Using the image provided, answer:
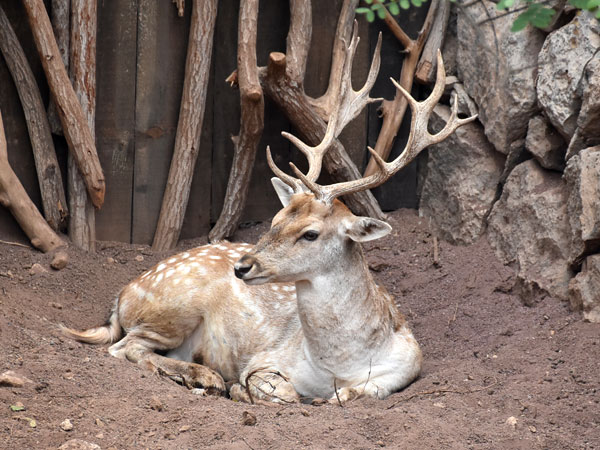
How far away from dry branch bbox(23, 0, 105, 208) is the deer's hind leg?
1473 millimetres

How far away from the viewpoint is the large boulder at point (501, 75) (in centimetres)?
634

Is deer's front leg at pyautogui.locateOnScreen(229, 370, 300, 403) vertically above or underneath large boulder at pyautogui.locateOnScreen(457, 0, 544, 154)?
underneath

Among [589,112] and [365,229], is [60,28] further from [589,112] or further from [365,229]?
[589,112]

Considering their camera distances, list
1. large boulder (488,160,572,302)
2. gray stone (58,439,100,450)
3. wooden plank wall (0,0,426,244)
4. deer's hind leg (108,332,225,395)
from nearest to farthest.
Answer: 1. gray stone (58,439,100,450)
2. deer's hind leg (108,332,225,395)
3. large boulder (488,160,572,302)
4. wooden plank wall (0,0,426,244)

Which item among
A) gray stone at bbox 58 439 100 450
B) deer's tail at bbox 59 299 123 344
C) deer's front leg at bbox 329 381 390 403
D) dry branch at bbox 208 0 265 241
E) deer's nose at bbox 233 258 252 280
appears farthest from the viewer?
dry branch at bbox 208 0 265 241

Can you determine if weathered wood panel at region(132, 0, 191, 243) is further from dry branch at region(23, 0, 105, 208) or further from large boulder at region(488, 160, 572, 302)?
large boulder at region(488, 160, 572, 302)

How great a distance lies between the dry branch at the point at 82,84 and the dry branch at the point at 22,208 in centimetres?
22

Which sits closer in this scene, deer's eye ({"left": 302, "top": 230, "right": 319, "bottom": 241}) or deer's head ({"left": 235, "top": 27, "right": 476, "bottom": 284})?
deer's head ({"left": 235, "top": 27, "right": 476, "bottom": 284})

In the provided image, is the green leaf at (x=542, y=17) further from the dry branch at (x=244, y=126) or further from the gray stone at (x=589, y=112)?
the dry branch at (x=244, y=126)

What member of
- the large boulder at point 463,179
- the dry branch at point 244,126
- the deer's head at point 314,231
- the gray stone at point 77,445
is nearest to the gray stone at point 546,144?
the large boulder at point 463,179

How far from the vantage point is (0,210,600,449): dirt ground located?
404 cm

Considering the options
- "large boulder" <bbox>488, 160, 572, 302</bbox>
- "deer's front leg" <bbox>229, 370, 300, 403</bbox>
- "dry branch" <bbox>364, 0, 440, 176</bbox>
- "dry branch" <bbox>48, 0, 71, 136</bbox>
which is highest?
"dry branch" <bbox>48, 0, 71, 136</bbox>

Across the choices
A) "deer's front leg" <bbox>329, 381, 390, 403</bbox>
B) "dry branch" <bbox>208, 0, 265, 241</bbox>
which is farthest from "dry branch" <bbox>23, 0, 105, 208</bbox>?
"deer's front leg" <bbox>329, 381, 390, 403</bbox>

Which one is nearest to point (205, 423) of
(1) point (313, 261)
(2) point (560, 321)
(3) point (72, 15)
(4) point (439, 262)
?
(1) point (313, 261)
